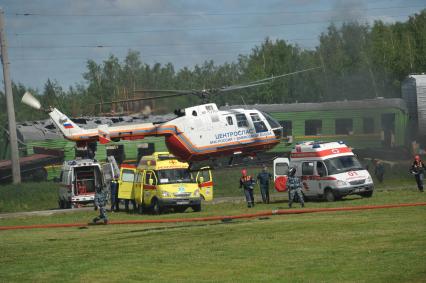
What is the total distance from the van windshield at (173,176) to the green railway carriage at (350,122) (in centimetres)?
1849

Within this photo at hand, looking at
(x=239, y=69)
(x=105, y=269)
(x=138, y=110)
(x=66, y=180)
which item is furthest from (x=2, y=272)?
(x=239, y=69)

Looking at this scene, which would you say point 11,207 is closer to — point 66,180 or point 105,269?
point 66,180

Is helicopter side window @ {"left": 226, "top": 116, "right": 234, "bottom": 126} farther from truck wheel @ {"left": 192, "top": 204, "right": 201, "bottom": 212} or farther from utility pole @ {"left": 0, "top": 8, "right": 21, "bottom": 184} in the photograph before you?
utility pole @ {"left": 0, "top": 8, "right": 21, "bottom": 184}

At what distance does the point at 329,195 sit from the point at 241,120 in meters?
10.5

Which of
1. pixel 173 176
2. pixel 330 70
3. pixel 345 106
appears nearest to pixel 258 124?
pixel 173 176

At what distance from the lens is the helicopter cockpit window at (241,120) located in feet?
93.6

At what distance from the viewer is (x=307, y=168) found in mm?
39219

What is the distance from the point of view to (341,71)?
74.2m

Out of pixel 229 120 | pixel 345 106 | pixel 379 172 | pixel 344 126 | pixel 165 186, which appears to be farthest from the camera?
pixel 345 106

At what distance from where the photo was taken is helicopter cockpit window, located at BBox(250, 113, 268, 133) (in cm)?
2898

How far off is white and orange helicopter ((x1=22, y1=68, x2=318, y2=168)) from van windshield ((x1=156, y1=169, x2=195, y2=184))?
932 cm

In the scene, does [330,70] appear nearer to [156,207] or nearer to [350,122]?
[350,122]

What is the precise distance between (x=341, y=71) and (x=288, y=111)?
58.0 ft

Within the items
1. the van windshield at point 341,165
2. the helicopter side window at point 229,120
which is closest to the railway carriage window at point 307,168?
the van windshield at point 341,165
